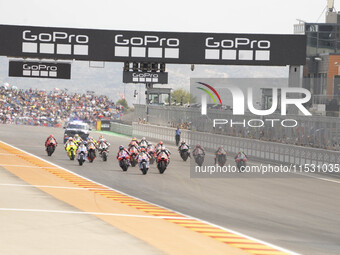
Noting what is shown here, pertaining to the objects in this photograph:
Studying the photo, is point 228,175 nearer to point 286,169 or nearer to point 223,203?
point 286,169

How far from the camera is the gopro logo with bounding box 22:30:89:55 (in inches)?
1523

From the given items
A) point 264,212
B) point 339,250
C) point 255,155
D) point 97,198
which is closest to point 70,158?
point 255,155

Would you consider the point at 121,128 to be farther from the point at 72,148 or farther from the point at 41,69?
the point at 72,148

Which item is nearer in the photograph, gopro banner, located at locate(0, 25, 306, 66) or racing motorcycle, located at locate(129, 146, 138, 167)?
racing motorcycle, located at locate(129, 146, 138, 167)

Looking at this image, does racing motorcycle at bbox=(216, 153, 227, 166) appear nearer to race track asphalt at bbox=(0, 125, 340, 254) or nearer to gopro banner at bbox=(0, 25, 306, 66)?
race track asphalt at bbox=(0, 125, 340, 254)

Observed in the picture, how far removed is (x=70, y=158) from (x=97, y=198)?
15264 millimetres

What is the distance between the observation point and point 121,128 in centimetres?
7519

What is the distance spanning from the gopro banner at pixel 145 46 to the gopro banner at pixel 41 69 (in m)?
1.07

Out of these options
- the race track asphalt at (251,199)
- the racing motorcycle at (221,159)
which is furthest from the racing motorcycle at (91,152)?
the racing motorcycle at (221,159)

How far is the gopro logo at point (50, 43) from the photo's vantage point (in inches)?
1523

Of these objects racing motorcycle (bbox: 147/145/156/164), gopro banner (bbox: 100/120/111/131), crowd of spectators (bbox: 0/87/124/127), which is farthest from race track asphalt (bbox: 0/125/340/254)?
crowd of spectators (bbox: 0/87/124/127)

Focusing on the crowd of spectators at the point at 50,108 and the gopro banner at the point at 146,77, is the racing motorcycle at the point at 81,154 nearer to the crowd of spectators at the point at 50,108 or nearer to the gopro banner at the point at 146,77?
the gopro banner at the point at 146,77

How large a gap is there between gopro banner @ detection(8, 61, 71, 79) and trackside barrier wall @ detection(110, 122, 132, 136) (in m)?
30.4

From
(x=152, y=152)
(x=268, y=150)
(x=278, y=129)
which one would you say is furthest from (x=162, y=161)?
(x=268, y=150)
